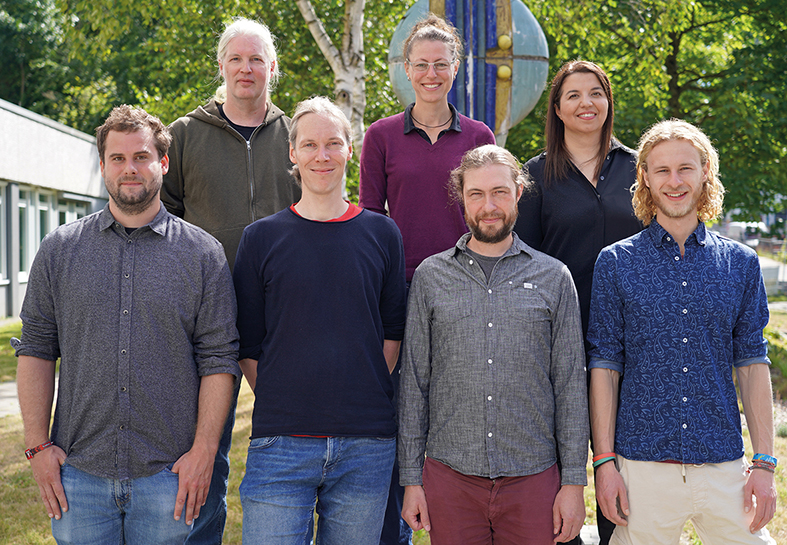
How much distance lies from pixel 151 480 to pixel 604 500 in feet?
5.76

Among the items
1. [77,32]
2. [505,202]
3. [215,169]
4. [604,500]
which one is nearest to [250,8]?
[77,32]

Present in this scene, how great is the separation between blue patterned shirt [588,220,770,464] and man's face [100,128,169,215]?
1871 millimetres

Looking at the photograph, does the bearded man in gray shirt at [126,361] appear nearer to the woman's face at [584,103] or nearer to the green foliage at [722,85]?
the woman's face at [584,103]

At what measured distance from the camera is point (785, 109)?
13719 mm

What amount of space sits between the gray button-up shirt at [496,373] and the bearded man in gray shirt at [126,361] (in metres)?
0.77

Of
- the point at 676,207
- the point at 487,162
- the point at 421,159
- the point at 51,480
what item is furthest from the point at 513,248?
the point at 51,480

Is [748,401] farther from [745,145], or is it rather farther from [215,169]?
[745,145]

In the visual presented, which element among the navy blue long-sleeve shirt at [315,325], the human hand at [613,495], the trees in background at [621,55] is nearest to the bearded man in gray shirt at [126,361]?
the navy blue long-sleeve shirt at [315,325]

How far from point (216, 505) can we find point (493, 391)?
5.29 feet

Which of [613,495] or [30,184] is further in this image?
[30,184]

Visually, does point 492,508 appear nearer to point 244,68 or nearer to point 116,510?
point 116,510

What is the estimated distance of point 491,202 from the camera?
2.90 meters

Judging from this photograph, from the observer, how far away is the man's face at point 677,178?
294cm

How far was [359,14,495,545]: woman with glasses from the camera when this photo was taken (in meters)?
3.49
